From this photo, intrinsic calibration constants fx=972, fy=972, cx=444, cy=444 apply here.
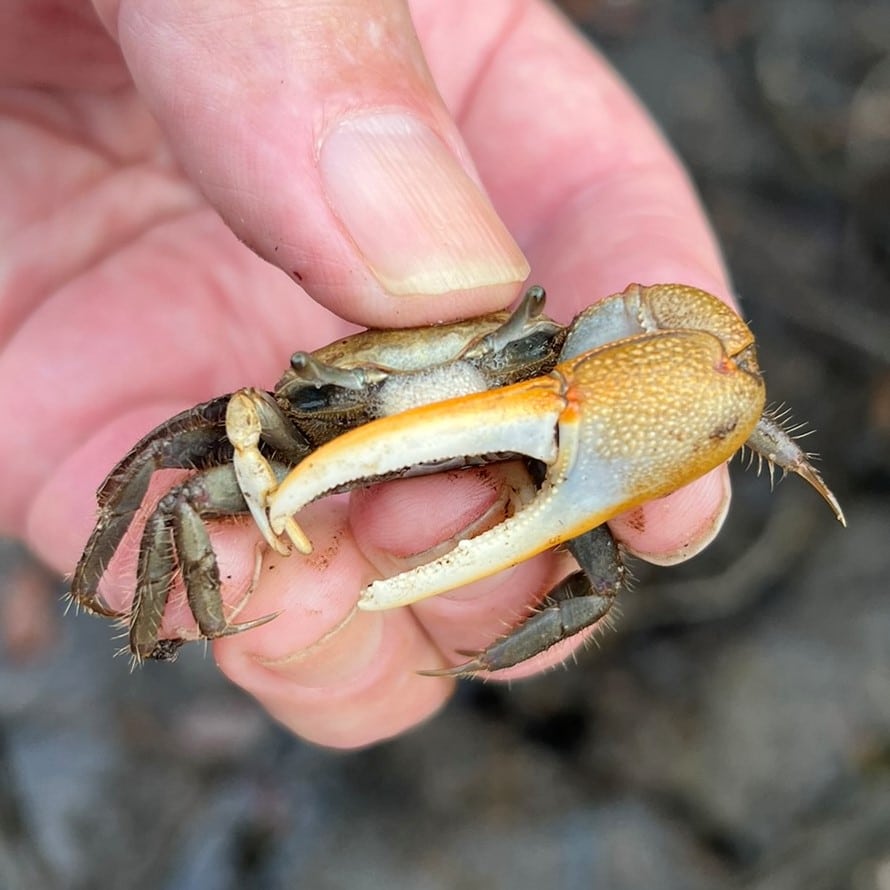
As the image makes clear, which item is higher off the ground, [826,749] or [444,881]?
[444,881]

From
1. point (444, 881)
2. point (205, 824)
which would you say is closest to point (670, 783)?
point (444, 881)

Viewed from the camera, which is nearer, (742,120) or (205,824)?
(205,824)

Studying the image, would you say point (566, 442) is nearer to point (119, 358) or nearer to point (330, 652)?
point (330, 652)

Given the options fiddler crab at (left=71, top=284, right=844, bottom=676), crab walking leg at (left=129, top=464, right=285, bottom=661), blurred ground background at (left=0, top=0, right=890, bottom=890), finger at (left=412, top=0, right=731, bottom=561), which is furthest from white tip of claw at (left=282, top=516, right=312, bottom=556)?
blurred ground background at (left=0, top=0, right=890, bottom=890)

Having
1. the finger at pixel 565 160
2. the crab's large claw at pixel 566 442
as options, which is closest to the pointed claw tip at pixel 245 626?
the crab's large claw at pixel 566 442

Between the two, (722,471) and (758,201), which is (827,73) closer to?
(758,201)

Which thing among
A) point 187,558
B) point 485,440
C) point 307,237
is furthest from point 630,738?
point 307,237
